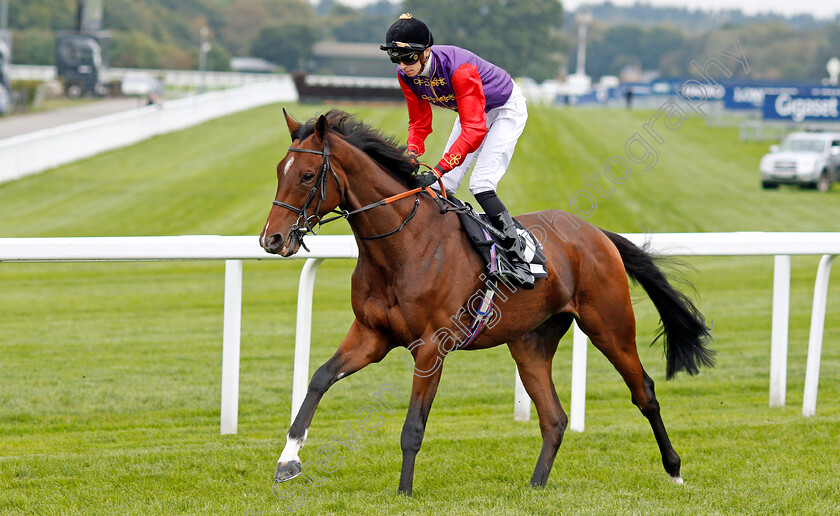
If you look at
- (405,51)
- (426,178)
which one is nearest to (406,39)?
(405,51)

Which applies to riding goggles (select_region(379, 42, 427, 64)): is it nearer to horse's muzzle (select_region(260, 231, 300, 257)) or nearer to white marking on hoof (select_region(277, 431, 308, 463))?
horse's muzzle (select_region(260, 231, 300, 257))

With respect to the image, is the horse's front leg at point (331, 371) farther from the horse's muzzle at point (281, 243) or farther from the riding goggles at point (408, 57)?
the riding goggles at point (408, 57)

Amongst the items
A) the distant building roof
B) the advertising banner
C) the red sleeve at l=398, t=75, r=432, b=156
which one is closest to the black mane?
the red sleeve at l=398, t=75, r=432, b=156

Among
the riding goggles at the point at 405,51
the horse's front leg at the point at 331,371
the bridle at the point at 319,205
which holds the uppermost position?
the riding goggles at the point at 405,51

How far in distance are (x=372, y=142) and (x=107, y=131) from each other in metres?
23.3

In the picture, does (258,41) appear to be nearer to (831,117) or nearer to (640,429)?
(831,117)

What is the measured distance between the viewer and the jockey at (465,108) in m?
4.05

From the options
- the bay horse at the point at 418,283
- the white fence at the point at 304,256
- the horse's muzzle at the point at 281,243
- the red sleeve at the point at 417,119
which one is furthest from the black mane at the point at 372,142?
the white fence at the point at 304,256

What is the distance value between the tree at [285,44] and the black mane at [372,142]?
93215mm

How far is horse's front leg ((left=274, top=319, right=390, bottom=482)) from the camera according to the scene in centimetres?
373

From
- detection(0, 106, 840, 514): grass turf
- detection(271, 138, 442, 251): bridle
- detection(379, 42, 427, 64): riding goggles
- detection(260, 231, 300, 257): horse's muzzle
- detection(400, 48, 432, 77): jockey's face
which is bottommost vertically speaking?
detection(0, 106, 840, 514): grass turf

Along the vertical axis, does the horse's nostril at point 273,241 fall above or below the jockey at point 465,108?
below

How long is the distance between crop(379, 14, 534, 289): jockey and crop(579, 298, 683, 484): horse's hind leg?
1.82ft

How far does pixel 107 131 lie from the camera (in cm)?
2559
